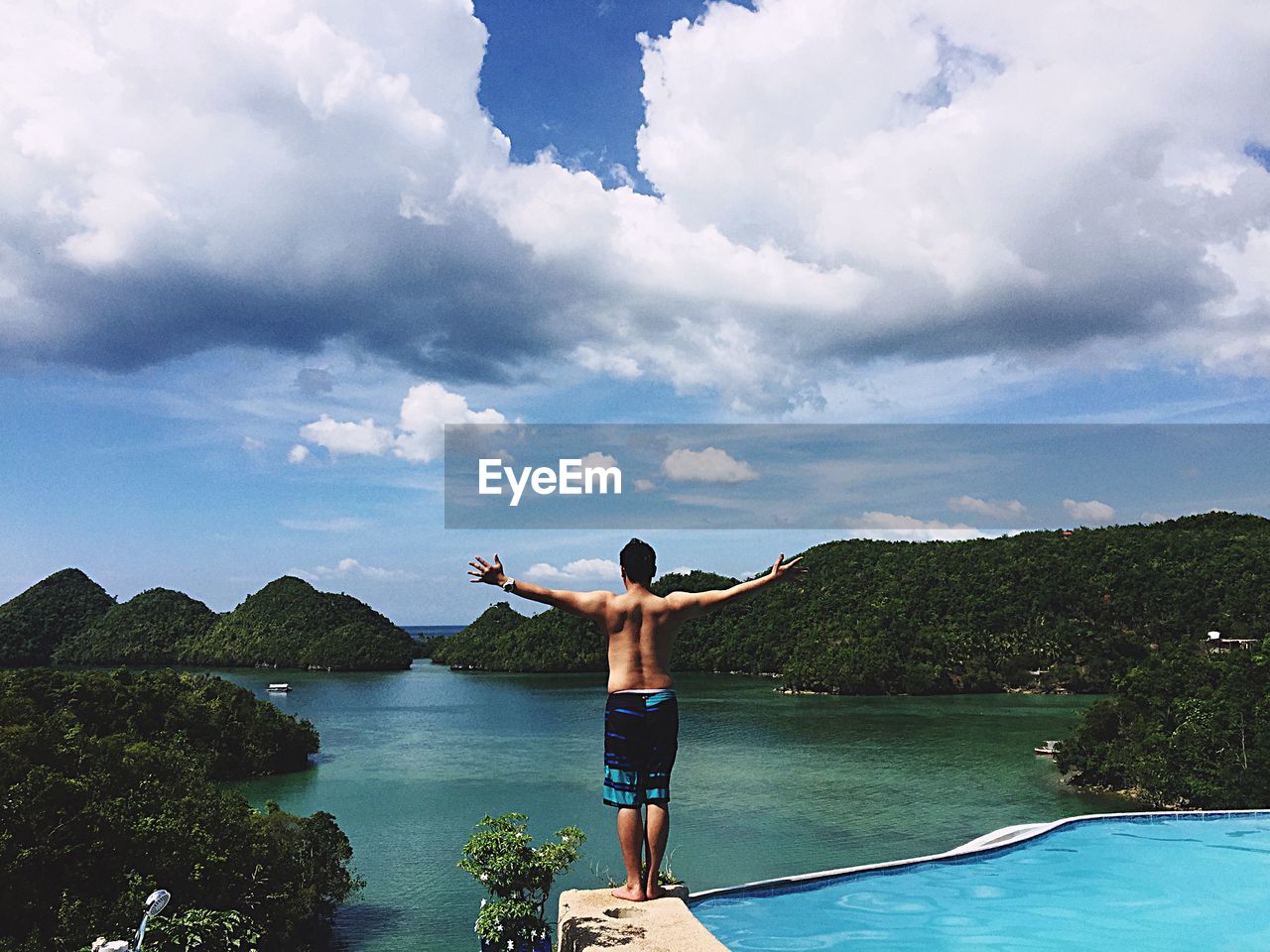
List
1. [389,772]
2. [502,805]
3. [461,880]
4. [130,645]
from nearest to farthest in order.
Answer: [461,880] < [502,805] < [389,772] < [130,645]

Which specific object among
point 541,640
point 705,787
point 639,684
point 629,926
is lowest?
point 705,787

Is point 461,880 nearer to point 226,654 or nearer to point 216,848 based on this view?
point 216,848

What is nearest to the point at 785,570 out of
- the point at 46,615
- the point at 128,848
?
the point at 128,848

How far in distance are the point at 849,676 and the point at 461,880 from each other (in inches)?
1948

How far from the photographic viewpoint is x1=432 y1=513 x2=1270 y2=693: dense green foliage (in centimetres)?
5981

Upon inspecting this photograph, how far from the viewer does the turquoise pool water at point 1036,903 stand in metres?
6.29

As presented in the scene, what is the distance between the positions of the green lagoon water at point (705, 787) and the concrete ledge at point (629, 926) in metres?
11.8

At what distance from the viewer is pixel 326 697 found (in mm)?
A: 68562

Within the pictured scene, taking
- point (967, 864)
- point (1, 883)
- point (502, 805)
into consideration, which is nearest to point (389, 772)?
point (502, 805)

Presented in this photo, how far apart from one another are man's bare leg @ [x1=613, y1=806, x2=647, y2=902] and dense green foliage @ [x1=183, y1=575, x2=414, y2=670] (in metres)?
106

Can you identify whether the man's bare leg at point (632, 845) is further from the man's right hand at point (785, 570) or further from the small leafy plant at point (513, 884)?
the small leafy plant at point (513, 884)

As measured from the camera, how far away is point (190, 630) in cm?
10844

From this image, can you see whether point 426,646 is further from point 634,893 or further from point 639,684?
point 639,684

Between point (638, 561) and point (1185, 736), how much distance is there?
69.3ft
